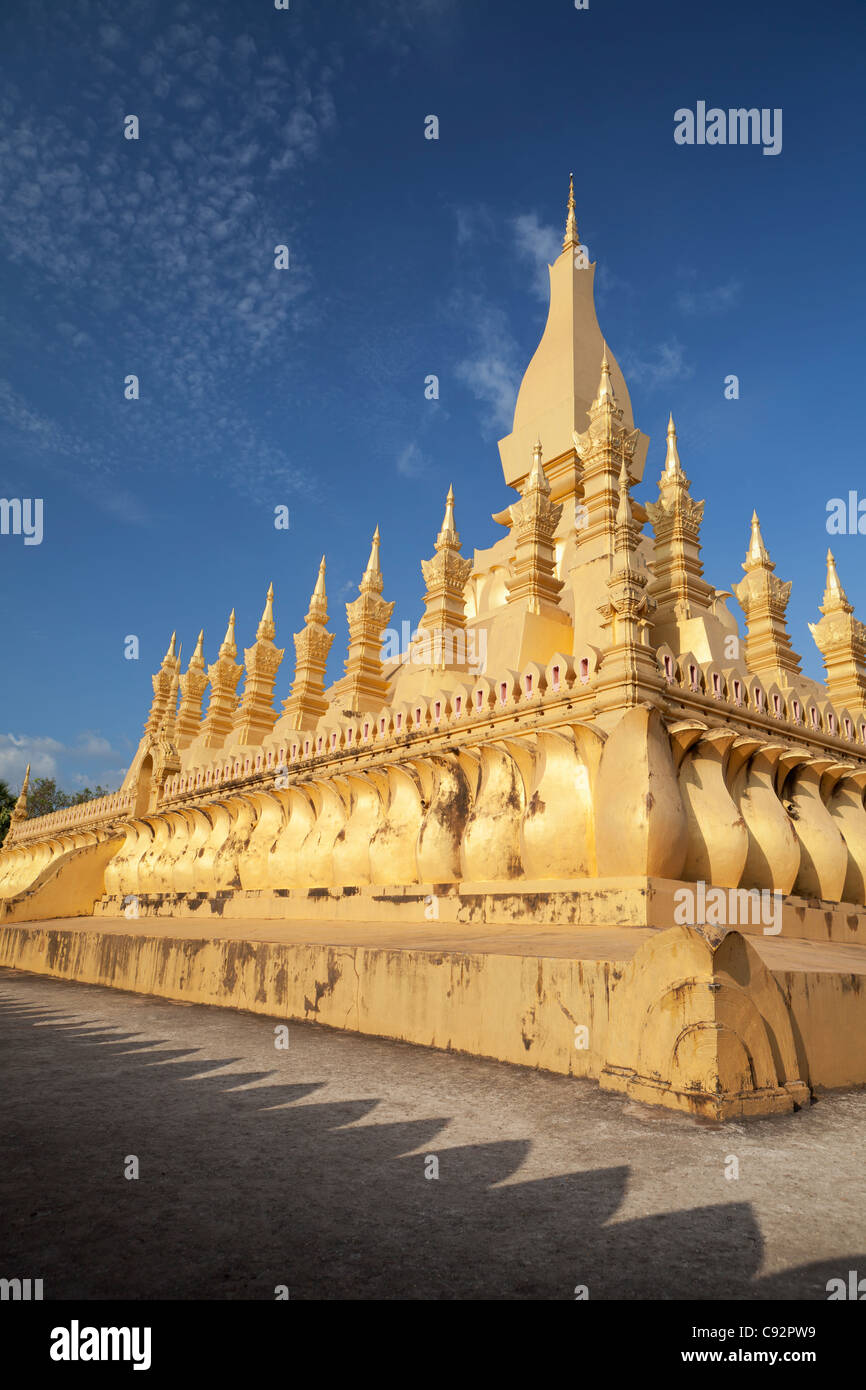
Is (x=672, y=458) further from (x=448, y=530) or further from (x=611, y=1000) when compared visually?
(x=611, y=1000)

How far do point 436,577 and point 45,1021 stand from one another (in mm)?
11264

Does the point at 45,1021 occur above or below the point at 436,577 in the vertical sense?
below

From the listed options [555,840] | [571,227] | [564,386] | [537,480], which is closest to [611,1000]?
[555,840]

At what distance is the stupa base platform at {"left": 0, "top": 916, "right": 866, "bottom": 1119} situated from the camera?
4223 millimetres

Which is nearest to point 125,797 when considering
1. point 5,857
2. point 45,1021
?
point 5,857

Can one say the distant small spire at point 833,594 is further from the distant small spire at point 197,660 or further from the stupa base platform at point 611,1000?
the distant small spire at point 197,660

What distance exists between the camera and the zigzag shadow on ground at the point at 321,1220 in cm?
234

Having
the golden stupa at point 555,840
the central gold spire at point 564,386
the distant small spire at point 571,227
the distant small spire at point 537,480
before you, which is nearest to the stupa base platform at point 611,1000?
the golden stupa at point 555,840

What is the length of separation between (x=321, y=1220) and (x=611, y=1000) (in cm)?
241

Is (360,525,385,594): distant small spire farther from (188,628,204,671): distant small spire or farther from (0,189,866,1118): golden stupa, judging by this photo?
(188,628,204,671): distant small spire

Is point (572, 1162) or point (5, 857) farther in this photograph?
point (5, 857)

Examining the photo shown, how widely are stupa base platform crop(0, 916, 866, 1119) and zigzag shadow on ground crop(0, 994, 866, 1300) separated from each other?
1.14 meters

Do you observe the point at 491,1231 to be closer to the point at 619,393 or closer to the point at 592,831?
the point at 592,831
